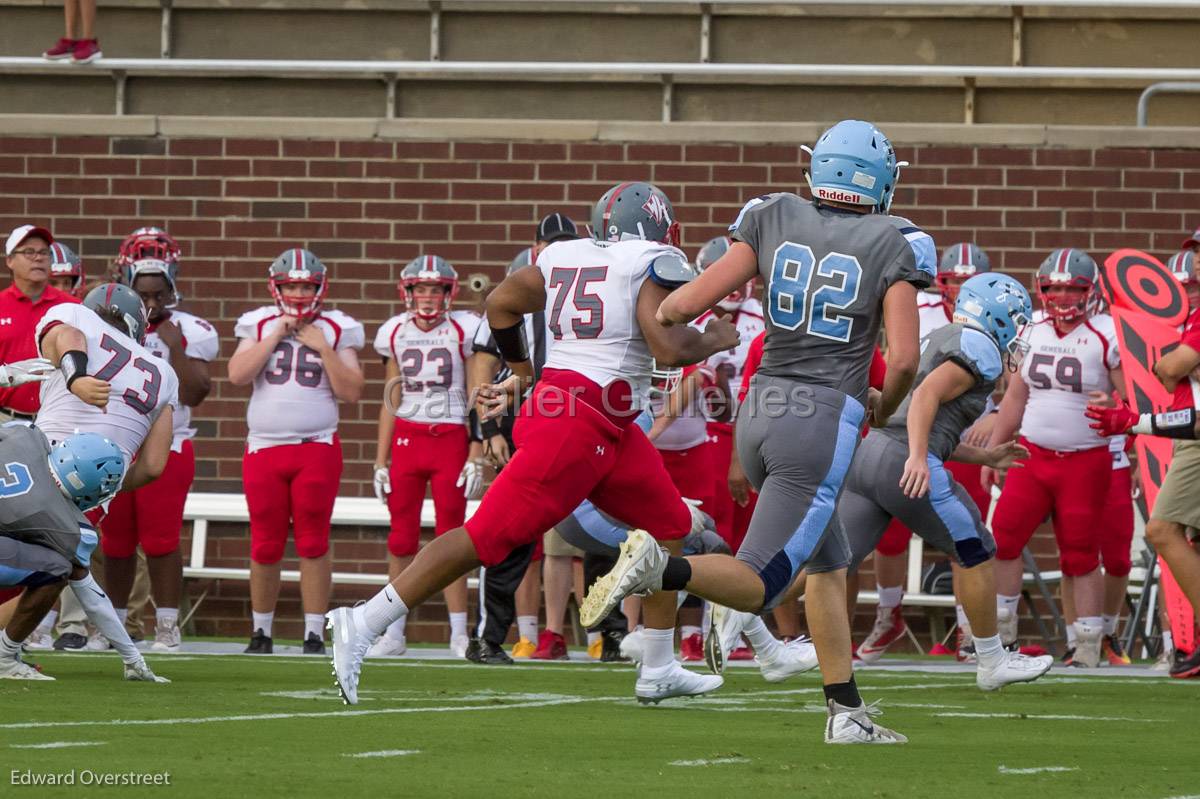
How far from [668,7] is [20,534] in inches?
276

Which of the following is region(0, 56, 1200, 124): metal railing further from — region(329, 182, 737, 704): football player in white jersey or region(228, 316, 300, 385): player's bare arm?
region(329, 182, 737, 704): football player in white jersey

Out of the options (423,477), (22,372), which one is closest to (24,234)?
(22,372)

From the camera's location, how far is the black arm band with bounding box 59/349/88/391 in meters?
7.54

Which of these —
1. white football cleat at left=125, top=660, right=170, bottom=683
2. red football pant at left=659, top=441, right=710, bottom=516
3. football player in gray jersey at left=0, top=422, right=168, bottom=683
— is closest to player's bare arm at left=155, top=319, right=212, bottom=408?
red football pant at left=659, top=441, right=710, bottom=516

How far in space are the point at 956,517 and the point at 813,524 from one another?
6.03 feet

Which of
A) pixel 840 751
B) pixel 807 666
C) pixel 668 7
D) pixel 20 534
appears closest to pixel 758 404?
pixel 840 751

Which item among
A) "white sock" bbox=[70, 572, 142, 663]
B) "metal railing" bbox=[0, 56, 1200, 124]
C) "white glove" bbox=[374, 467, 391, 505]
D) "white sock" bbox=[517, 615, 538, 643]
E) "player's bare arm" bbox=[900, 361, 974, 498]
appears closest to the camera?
"player's bare arm" bbox=[900, 361, 974, 498]

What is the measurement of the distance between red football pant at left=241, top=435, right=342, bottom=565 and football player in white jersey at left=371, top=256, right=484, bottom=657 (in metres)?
0.41

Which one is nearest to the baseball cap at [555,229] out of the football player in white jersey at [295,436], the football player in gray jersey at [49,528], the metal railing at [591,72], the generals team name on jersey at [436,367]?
the generals team name on jersey at [436,367]

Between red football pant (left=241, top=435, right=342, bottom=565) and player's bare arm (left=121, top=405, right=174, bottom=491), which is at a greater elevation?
player's bare arm (left=121, top=405, right=174, bottom=491)

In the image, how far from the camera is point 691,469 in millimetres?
9227

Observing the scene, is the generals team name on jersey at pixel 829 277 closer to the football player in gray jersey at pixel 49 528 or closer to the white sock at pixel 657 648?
the white sock at pixel 657 648

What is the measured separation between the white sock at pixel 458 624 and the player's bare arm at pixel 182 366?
5.72 feet

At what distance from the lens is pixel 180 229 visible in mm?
11625
